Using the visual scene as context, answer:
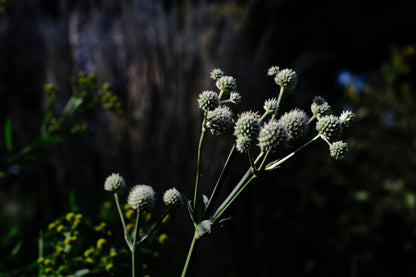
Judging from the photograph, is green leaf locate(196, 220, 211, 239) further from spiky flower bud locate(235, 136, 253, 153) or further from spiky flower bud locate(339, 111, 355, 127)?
spiky flower bud locate(339, 111, 355, 127)

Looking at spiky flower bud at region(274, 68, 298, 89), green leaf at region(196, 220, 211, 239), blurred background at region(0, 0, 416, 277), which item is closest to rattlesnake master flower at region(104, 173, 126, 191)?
green leaf at region(196, 220, 211, 239)

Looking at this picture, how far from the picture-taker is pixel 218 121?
2.66 feet

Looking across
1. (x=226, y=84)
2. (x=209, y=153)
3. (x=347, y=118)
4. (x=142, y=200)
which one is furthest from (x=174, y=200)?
(x=209, y=153)

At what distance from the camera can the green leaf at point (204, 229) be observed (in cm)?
68

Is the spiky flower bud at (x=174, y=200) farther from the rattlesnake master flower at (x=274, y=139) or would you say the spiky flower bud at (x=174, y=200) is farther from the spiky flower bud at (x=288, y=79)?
the spiky flower bud at (x=288, y=79)

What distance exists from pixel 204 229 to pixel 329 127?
0.38m

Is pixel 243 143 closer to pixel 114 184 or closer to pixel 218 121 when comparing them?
pixel 218 121

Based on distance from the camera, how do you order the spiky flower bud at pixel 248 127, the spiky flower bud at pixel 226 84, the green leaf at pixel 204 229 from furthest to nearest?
the spiky flower bud at pixel 226 84 → the spiky flower bud at pixel 248 127 → the green leaf at pixel 204 229

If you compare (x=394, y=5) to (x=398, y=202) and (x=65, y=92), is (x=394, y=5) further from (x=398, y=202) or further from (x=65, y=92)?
(x=65, y=92)

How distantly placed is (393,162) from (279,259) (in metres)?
1.40

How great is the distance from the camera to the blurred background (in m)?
2.61

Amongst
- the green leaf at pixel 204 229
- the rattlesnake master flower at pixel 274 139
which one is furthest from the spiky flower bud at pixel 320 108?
the green leaf at pixel 204 229

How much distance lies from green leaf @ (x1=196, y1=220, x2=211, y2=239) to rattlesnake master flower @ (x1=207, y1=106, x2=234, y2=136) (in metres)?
0.21

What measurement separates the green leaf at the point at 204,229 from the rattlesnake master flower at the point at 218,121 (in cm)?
21
